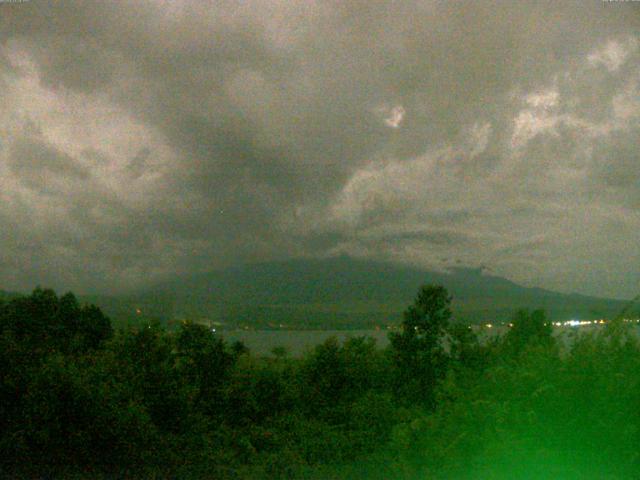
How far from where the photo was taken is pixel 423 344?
16.5 meters

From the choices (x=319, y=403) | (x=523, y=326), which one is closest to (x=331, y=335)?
(x=319, y=403)

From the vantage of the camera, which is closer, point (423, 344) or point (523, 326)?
point (523, 326)

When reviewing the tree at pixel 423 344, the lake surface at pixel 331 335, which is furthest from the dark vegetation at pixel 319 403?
the lake surface at pixel 331 335

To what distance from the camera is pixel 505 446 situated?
24.0ft

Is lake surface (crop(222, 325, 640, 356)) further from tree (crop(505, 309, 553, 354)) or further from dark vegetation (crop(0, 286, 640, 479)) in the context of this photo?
tree (crop(505, 309, 553, 354))

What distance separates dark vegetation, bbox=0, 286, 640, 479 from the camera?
7352 mm

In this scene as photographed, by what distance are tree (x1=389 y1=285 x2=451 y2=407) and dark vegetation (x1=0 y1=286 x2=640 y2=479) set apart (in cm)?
4

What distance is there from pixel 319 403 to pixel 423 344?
9.89 feet

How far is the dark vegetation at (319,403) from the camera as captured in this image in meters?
7.35

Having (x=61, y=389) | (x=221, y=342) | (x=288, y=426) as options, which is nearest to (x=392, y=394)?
(x=288, y=426)

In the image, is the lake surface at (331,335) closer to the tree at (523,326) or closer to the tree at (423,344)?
the tree at (523,326)

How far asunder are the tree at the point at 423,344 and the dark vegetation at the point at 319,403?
4cm

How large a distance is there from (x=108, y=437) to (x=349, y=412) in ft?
20.2

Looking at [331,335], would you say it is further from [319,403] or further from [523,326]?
[523,326]
